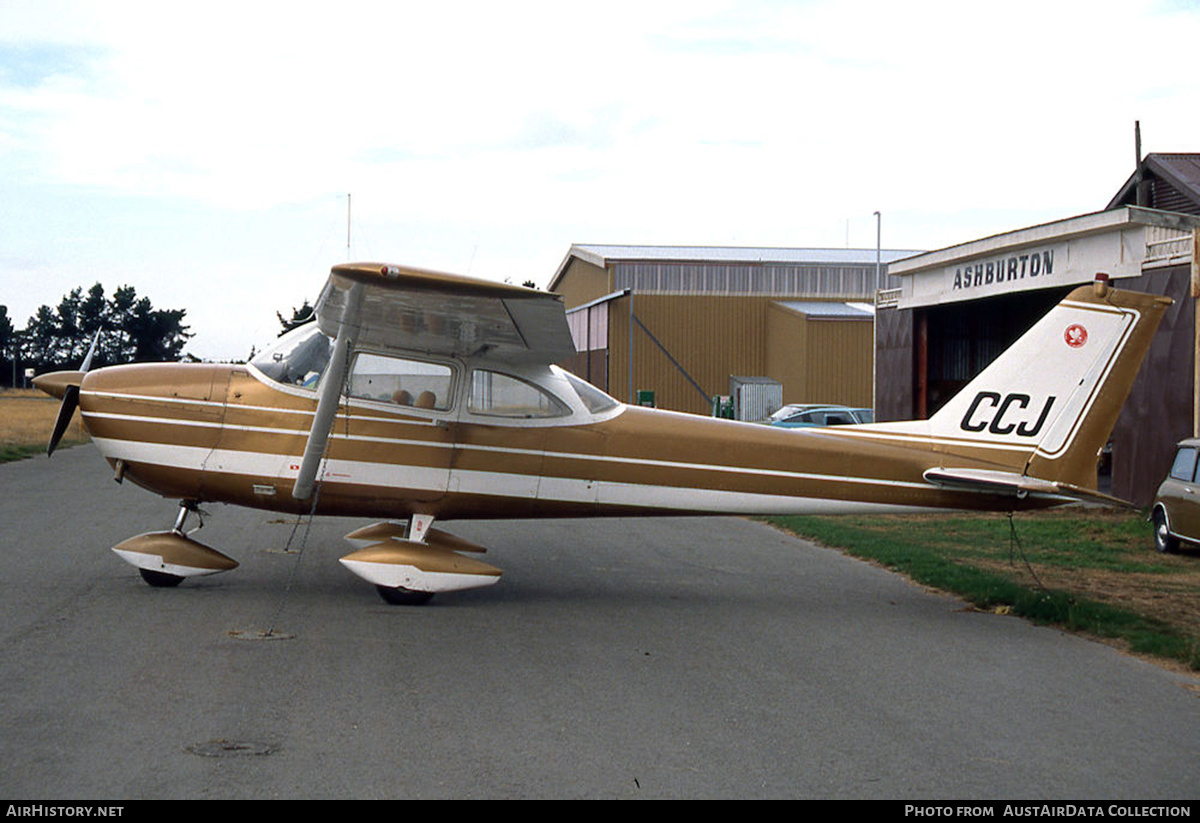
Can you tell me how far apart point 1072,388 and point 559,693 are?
220 inches

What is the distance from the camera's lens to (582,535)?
13.8 m

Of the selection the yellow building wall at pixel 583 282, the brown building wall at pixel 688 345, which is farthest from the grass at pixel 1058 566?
the yellow building wall at pixel 583 282

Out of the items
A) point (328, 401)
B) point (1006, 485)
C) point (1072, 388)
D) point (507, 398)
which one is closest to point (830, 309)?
point (1072, 388)

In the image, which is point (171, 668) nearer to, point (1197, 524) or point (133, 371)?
point (133, 371)

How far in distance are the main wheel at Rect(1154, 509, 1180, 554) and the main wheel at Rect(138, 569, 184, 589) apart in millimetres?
11527

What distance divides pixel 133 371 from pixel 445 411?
2718 mm

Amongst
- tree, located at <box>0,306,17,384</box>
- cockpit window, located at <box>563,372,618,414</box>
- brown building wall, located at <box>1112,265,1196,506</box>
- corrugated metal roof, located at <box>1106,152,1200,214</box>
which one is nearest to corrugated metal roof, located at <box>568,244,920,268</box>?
corrugated metal roof, located at <box>1106,152,1200,214</box>

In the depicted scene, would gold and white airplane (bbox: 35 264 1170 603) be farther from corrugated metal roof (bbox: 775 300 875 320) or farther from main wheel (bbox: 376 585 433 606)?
corrugated metal roof (bbox: 775 300 875 320)

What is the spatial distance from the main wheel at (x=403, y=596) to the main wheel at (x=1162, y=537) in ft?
32.0

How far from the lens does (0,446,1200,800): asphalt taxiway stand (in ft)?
15.0

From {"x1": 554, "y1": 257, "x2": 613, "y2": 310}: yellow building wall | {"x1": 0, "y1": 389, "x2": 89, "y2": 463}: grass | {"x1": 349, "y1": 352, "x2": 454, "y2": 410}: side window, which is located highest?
{"x1": 554, "y1": 257, "x2": 613, "y2": 310}: yellow building wall

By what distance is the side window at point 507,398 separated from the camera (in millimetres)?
9422

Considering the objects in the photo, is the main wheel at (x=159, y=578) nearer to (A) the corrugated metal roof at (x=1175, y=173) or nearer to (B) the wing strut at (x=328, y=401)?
(B) the wing strut at (x=328, y=401)

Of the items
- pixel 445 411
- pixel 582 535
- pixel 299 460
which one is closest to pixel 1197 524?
pixel 582 535
